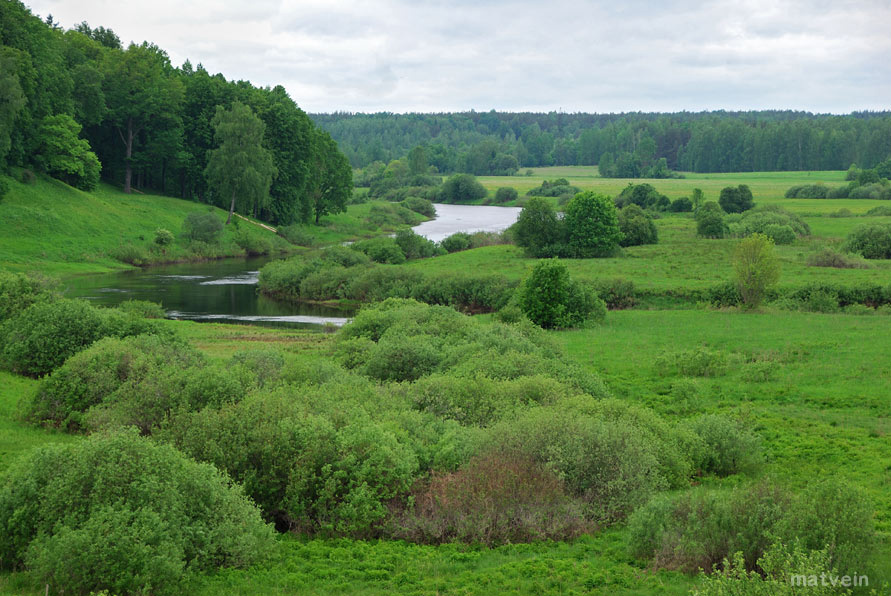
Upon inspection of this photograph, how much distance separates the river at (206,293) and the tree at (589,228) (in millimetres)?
26125

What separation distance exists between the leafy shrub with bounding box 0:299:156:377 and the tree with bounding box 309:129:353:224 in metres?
77.4

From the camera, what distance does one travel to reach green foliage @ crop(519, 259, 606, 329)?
147 feet

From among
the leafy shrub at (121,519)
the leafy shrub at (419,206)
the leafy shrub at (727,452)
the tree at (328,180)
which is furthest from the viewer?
the leafy shrub at (419,206)

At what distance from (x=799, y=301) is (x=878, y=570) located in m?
39.4

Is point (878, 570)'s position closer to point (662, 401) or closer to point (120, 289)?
point (662, 401)

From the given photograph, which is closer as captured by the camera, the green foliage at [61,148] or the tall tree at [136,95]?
the green foliage at [61,148]

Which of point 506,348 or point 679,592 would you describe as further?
point 506,348

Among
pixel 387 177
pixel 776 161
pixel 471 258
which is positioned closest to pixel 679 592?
pixel 471 258

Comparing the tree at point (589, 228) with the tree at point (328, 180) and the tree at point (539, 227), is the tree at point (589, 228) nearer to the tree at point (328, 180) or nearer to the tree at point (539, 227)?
the tree at point (539, 227)

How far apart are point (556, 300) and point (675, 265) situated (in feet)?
75.8

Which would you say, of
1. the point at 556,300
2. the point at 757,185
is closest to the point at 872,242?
the point at 556,300

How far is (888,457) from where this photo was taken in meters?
20.6

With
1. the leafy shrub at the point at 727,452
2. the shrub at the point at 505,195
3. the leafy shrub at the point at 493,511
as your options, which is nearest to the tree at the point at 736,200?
the shrub at the point at 505,195

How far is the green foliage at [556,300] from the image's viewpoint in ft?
147
